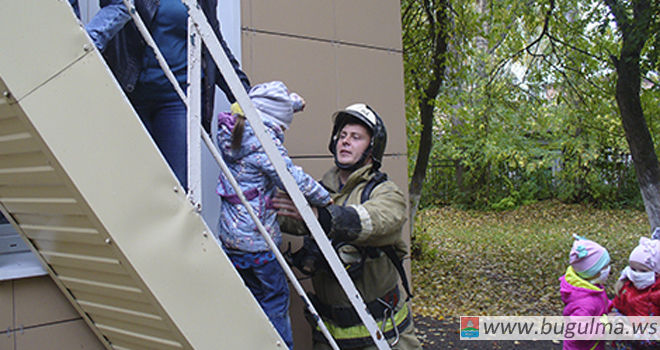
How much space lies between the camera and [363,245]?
243cm

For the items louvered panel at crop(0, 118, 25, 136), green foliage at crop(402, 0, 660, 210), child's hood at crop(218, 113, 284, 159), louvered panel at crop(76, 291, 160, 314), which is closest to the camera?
louvered panel at crop(0, 118, 25, 136)

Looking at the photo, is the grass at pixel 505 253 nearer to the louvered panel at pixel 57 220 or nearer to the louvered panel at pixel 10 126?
the louvered panel at pixel 57 220

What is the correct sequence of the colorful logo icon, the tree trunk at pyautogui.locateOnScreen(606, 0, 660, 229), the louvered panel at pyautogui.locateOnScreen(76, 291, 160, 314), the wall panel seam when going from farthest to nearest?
the tree trunk at pyautogui.locateOnScreen(606, 0, 660, 229) < the colorful logo icon < the wall panel seam < the louvered panel at pyautogui.locateOnScreen(76, 291, 160, 314)

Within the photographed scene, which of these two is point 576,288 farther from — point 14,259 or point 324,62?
point 14,259

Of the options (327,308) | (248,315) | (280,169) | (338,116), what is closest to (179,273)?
(248,315)

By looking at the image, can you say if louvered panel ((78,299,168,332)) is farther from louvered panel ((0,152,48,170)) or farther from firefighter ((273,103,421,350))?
firefighter ((273,103,421,350))

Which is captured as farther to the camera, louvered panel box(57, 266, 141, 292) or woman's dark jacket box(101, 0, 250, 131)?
woman's dark jacket box(101, 0, 250, 131)

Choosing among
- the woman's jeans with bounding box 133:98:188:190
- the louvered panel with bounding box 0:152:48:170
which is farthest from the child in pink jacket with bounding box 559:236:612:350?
the louvered panel with bounding box 0:152:48:170

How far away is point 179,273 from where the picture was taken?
1.64 metres

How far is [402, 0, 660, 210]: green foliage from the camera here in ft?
30.9

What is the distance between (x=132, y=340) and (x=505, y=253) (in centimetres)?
996

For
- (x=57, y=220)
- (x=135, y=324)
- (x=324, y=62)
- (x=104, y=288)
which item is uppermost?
(x=324, y=62)

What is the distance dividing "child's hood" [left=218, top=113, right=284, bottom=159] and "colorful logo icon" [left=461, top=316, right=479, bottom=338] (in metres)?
4.59

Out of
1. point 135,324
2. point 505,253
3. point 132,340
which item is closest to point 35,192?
point 135,324
